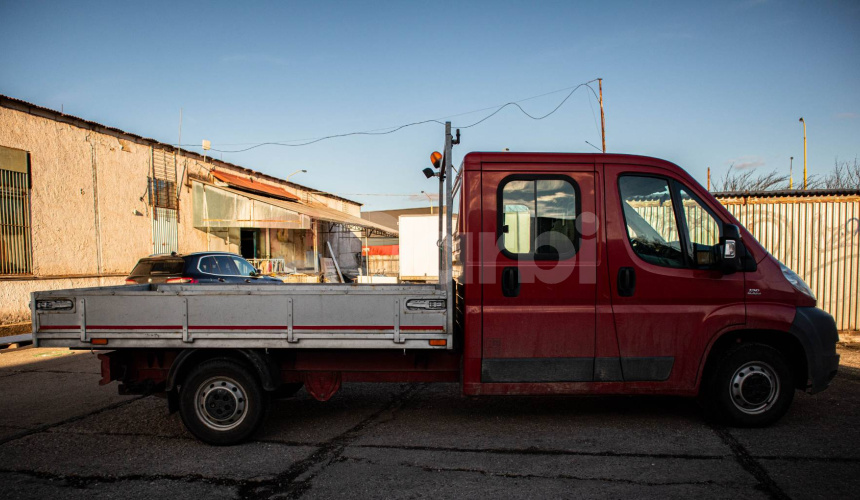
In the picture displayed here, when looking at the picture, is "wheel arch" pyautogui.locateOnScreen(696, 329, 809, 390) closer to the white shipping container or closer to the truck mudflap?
the truck mudflap

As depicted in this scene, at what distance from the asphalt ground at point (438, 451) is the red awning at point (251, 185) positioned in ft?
51.7

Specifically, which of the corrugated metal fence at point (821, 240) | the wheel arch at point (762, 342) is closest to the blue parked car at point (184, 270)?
the wheel arch at point (762, 342)

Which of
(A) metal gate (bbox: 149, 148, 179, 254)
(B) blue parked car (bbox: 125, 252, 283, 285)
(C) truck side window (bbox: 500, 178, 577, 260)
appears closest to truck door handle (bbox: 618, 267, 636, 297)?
(C) truck side window (bbox: 500, 178, 577, 260)

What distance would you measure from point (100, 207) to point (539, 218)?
575 inches

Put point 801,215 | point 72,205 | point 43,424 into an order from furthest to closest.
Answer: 1. point 72,205
2. point 801,215
3. point 43,424

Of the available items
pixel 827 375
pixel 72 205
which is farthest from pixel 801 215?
pixel 72 205

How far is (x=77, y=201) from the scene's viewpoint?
14156 mm

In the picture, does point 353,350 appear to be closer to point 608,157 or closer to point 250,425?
point 250,425

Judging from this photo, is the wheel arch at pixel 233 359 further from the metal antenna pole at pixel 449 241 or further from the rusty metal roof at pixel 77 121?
the rusty metal roof at pixel 77 121

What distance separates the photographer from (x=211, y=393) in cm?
446

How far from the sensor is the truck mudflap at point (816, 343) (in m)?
4.53

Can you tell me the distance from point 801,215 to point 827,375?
7128 millimetres

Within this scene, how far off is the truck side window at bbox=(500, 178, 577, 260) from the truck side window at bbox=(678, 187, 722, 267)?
40.3 inches

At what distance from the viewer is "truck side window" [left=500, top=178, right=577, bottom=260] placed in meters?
4.53
